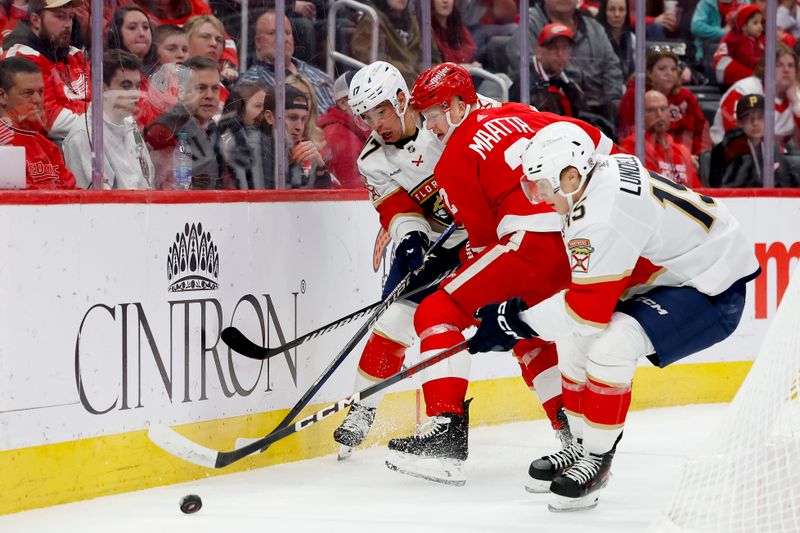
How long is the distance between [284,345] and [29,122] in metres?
1.07

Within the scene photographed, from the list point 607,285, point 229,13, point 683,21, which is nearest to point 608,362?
point 607,285

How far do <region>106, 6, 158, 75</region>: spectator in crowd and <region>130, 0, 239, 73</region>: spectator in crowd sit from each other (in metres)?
0.03

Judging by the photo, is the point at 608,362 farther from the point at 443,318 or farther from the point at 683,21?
the point at 683,21

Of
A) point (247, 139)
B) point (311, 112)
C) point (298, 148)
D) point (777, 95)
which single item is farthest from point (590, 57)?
point (247, 139)

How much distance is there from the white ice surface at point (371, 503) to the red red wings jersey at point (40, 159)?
34.5 inches

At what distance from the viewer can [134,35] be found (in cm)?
391

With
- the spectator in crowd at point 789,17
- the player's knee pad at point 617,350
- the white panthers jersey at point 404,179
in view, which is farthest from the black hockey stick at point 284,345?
the spectator in crowd at point 789,17

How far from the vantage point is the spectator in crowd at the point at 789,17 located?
5.92 metres

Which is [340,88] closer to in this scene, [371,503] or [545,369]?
[545,369]

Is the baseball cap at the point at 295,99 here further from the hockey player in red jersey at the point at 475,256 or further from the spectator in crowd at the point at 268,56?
the hockey player in red jersey at the point at 475,256

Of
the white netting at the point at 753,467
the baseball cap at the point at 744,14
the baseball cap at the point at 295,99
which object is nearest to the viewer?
the white netting at the point at 753,467

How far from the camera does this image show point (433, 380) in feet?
12.4

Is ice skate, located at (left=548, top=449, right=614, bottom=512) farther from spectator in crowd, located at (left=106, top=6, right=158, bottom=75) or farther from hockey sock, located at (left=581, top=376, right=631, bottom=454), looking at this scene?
spectator in crowd, located at (left=106, top=6, right=158, bottom=75)

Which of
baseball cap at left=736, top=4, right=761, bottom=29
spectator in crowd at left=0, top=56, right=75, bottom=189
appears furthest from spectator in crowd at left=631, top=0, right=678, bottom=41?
spectator in crowd at left=0, top=56, right=75, bottom=189
